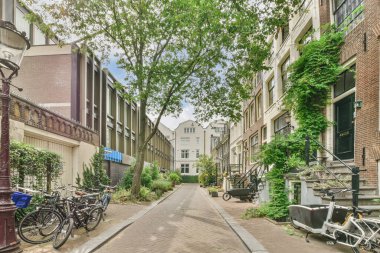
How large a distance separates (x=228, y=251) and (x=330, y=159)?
6378mm

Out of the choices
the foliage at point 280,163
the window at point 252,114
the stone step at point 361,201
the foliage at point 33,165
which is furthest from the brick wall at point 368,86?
the window at point 252,114

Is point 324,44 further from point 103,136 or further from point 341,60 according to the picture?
point 103,136

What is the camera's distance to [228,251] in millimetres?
7242

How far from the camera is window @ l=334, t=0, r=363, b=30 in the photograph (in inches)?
406

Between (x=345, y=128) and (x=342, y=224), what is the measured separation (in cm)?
511

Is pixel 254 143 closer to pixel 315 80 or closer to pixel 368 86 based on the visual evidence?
pixel 315 80

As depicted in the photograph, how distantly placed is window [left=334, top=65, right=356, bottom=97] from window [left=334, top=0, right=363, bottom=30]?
1427mm

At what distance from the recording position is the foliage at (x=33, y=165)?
30.7 feet

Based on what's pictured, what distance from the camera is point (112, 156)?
2552 centimetres

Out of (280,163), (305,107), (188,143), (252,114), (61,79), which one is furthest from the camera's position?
(188,143)

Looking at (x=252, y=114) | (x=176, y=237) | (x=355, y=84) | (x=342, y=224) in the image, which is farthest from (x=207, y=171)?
(x=342, y=224)

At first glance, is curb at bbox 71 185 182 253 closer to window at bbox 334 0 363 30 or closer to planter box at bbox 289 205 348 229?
planter box at bbox 289 205 348 229

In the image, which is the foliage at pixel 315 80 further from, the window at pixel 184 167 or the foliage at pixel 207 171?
the window at pixel 184 167

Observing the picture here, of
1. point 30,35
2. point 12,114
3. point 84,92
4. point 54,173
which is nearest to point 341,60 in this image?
point 54,173
